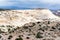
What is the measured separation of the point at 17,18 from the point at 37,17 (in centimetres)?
1222

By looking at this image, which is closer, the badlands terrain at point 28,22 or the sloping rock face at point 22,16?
the badlands terrain at point 28,22

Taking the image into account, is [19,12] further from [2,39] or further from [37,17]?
[2,39]

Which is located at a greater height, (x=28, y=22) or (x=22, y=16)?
(x=22, y=16)

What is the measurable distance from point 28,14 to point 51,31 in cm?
7639

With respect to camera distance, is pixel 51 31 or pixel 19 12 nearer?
pixel 51 31

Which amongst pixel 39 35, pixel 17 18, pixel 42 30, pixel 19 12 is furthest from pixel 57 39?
pixel 19 12

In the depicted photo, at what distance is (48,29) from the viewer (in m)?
38.3

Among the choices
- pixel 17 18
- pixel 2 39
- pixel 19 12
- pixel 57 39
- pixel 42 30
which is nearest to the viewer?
pixel 57 39

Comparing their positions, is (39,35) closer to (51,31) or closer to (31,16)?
(51,31)

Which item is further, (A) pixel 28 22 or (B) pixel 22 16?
(B) pixel 22 16

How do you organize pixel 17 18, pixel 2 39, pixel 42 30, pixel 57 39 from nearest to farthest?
pixel 57 39, pixel 2 39, pixel 42 30, pixel 17 18

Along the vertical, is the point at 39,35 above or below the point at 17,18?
above

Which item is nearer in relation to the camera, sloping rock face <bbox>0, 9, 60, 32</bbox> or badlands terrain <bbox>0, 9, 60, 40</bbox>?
badlands terrain <bbox>0, 9, 60, 40</bbox>

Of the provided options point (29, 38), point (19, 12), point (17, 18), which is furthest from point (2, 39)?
point (19, 12)
